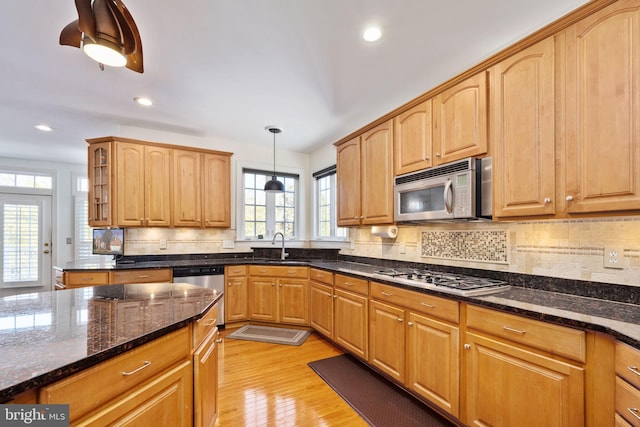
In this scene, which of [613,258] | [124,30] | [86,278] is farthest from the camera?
[86,278]

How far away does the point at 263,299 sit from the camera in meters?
3.87

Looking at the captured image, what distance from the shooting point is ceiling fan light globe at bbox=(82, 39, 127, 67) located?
141cm

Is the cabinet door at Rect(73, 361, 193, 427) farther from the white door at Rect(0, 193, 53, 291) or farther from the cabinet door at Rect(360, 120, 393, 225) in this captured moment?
the white door at Rect(0, 193, 53, 291)

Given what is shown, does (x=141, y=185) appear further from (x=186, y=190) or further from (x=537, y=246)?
(x=537, y=246)

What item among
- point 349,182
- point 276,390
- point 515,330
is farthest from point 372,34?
point 276,390

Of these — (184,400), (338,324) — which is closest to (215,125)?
(338,324)

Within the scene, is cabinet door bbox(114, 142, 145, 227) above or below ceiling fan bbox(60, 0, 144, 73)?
below

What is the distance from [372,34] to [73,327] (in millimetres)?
2312

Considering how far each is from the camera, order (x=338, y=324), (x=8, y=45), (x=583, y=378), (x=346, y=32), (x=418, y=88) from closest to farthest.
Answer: (x=583, y=378) → (x=346, y=32) → (x=8, y=45) → (x=418, y=88) → (x=338, y=324)

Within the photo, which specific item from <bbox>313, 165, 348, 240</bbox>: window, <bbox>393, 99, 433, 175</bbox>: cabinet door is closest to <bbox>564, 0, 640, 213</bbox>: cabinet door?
<bbox>393, 99, 433, 175</bbox>: cabinet door

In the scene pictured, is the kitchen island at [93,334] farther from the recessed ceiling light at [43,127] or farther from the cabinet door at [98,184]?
the recessed ceiling light at [43,127]

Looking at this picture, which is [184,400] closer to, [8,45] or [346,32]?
[346,32]

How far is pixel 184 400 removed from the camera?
134 cm

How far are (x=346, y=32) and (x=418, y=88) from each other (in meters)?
1.09
